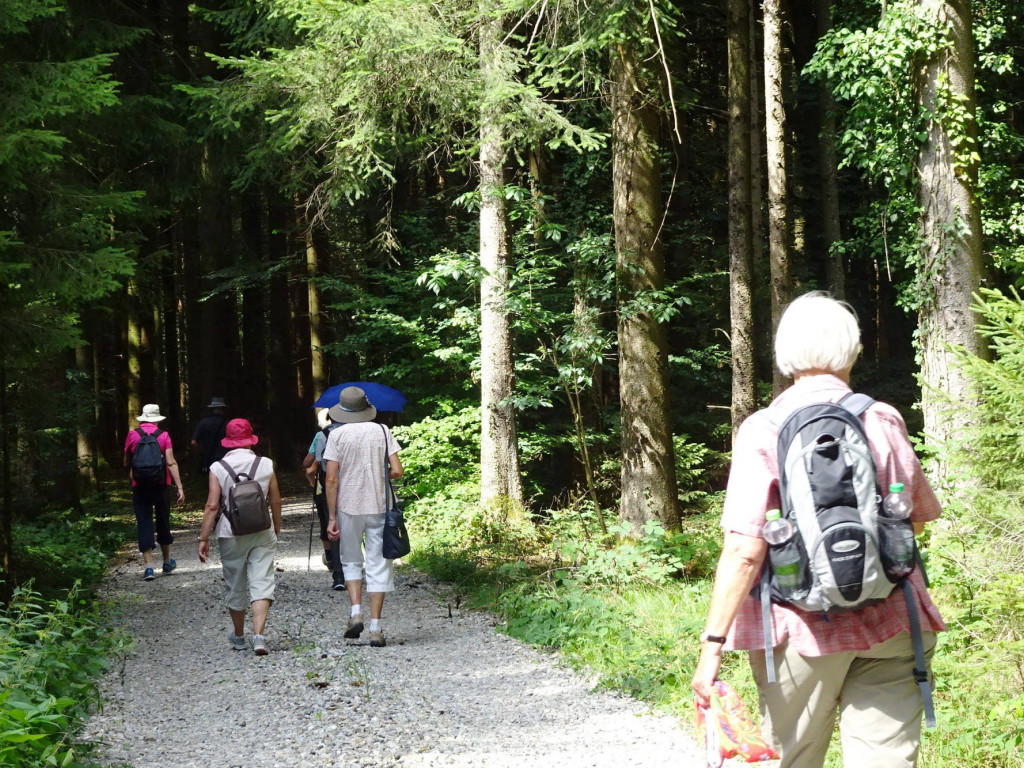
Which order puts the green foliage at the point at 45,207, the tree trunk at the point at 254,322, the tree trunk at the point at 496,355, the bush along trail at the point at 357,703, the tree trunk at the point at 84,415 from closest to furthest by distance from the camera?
the bush along trail at the point at 357,703
the green foliage at the point at 45,207
the tree trunk at the point at 496,355
the tree trunk at the point at 84,415
the tree trunk at the point at 254,322

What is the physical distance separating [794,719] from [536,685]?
Result: 14.8 feet

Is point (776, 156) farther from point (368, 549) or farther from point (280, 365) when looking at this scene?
point (280, 365)

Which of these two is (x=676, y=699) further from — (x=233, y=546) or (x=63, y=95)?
(x=63, y=95)

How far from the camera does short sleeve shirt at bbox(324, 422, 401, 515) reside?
337 inches

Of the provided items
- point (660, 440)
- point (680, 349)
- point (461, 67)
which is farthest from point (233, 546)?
point (680, 349)

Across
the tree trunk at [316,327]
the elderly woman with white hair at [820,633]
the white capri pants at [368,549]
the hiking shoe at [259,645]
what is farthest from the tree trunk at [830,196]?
the elderly woman with white hair at [820,633]

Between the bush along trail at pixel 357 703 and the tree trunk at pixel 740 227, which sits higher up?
the tree trunk at pixel 740 227

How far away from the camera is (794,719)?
2.97 m

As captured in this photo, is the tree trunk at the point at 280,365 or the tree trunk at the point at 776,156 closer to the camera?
the tree trunk at the point at 776,156

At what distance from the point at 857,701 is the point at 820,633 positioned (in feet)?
0.81

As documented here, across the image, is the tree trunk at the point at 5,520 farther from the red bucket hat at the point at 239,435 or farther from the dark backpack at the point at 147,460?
the dark backpack at the point at 147,460

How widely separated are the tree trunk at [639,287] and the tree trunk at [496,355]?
2269mm

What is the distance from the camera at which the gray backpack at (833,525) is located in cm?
275

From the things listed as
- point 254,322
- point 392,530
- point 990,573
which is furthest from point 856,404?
point 254,322
